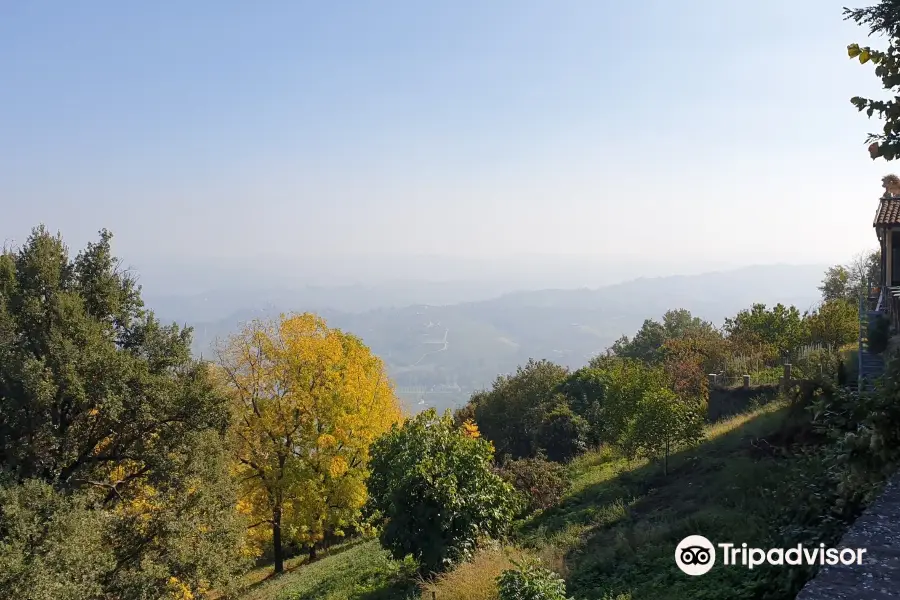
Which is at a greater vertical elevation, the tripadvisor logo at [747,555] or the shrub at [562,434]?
the tripadvisor logo at [747,555]

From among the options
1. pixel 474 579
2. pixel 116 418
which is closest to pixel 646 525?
pixel 474 579

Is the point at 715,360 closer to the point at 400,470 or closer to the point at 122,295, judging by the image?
the point at 400,470

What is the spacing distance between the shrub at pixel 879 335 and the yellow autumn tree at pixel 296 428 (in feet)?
52.9

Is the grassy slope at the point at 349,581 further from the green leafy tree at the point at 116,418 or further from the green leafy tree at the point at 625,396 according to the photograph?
the green leafy tree at the point at 625,396

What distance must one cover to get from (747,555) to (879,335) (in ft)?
34.1

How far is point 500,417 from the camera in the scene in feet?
127

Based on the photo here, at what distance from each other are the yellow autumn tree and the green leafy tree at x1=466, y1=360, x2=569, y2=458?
13736 millimetres

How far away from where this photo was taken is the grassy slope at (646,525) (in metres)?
8.55

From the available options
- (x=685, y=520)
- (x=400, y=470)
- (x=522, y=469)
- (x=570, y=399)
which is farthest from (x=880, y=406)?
(x=570, y=399)

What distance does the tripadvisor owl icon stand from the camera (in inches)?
Result: 320

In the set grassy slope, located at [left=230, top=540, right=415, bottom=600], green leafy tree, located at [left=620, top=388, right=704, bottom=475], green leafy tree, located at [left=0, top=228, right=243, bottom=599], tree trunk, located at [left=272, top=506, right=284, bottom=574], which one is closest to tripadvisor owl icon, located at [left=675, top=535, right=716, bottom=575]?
grassy slope, located at [left=230, top=540, right=415, bottom=600]

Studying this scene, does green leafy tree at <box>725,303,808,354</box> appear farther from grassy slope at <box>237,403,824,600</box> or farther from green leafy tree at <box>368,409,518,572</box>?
green leafy tree at <box>368,409,518,572</box>

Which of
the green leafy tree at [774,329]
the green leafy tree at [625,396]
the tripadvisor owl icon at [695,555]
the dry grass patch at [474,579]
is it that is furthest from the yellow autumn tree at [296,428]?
the green leafy tree at [774,329]

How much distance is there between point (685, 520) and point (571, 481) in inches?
365
